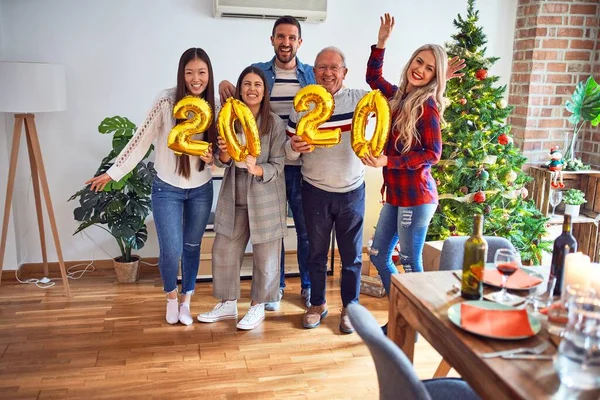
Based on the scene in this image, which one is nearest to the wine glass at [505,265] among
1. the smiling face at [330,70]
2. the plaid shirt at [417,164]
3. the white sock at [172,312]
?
the plaid shirt at [417,164]

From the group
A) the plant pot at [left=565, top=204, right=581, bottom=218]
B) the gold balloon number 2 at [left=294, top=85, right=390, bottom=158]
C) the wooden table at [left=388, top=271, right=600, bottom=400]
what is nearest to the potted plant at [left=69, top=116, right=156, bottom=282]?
the gold balloon number 2 at [left=294, top=85, right=390, bottom=158]

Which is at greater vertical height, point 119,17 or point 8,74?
point 119,17

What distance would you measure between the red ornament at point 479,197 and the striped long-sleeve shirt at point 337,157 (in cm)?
105

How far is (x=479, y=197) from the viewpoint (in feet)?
11.7

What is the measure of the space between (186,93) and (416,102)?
117 centimetres

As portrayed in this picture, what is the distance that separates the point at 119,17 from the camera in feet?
12.6

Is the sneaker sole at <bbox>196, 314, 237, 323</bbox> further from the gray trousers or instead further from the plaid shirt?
the plaid shirt

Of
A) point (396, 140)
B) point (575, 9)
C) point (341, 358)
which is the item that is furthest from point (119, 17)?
point (575, 9)

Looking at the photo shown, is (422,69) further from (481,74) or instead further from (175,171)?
(175,171)

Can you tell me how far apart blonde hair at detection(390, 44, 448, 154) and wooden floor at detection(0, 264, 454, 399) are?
1133 mm

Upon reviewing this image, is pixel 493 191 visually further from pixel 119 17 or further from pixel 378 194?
pixel 119 17

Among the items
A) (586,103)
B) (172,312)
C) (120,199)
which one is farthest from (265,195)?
(586,103)

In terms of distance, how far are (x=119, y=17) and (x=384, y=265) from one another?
8.18 ft

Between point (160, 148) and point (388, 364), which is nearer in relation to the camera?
point (388, 364)
